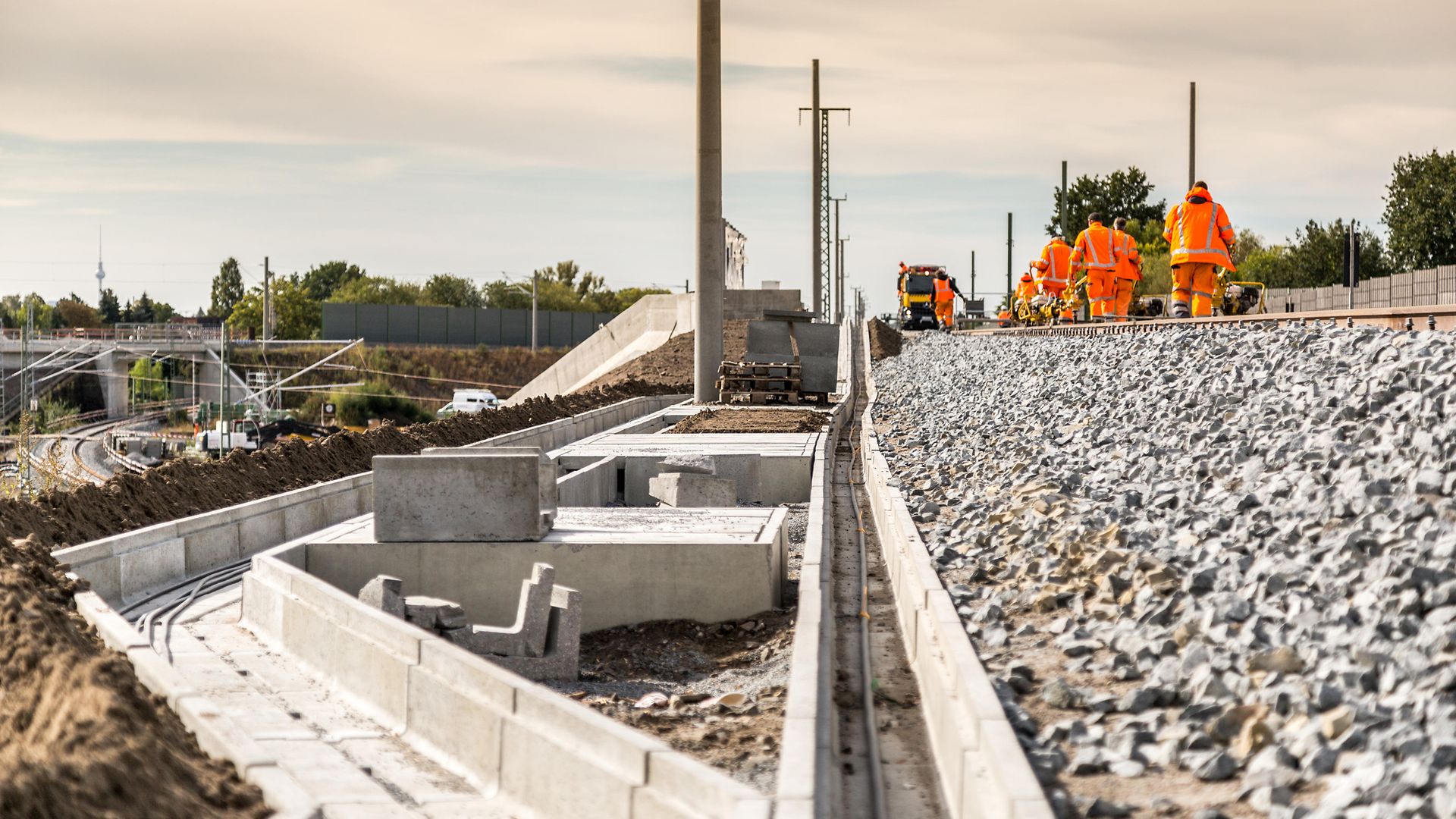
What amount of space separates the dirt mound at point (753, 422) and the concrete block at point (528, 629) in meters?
15.1

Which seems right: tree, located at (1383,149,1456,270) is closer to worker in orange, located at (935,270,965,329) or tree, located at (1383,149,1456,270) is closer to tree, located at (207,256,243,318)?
worker in orange, located at (935,270,965,329)

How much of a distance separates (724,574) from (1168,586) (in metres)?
4.22

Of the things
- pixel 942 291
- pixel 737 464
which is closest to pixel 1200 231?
pixel 737 464

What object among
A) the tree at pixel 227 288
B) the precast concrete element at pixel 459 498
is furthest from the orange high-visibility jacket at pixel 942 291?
the tree at pixel 227 288

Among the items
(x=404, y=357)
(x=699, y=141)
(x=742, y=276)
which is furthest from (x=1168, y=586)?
(x=404, y=357)

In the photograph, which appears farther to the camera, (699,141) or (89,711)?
(699,141)

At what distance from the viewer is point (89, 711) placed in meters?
6.19

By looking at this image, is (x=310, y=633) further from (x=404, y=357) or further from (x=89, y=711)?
(x=404, y=357)

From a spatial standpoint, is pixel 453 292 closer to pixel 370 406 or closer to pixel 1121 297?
pixel 370 406

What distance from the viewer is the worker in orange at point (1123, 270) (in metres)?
26.8

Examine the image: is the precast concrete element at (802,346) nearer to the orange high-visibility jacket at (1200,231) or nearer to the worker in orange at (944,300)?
the orange high-visibility jacket at (1200,231)

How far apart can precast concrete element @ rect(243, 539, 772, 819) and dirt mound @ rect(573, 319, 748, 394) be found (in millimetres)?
31535

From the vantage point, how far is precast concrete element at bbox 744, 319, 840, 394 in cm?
3228

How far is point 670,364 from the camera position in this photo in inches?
1860
